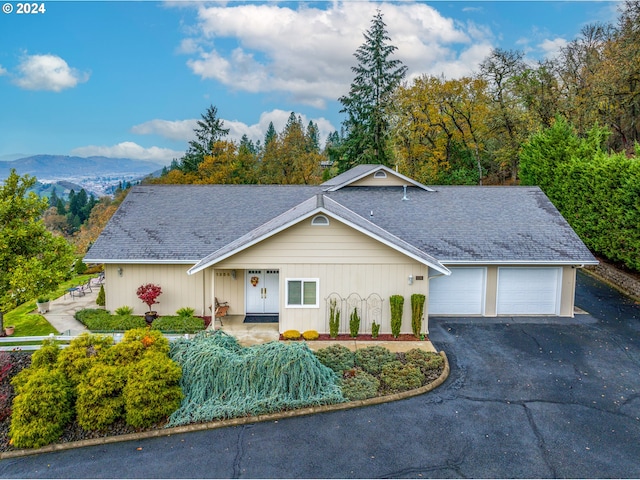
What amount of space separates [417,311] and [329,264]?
10.3ft

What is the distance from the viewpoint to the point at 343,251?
42.2 ft

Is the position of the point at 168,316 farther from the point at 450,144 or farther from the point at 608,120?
the point at 608,120

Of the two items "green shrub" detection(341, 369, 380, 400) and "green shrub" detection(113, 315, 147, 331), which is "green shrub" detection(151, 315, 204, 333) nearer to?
"green shrub" detection(113, 315, 147, 331)

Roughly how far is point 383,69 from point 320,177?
11.5 m

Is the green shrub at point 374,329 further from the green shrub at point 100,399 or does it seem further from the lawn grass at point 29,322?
the lawn grass at point 29,322

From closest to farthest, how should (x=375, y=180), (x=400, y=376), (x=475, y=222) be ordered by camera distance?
(x=400, y=376) < (x=475, y=222) < (x=375, y=180)

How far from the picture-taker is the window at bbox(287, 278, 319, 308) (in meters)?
13.0

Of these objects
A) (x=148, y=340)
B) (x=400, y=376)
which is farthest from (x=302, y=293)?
(x=148, y=340)

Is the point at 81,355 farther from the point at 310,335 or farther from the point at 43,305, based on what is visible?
the point at 43,305

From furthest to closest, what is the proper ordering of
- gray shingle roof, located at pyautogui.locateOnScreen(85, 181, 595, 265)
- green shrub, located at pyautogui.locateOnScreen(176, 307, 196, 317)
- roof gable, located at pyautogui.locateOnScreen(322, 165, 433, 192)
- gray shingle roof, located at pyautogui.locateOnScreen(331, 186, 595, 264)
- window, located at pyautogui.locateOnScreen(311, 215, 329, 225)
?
roof gable, located at pyautogui.locateOnScreen(322, 165, 433, 192) < gray shingle roof, located at pyautogui.locateOnScreen(331, 186, 595, 264) < gray shingle roof, located at pyautogui.locateOnScreen(85, 181, 595, 265) < green shrub, located at pyautogui.locateOnScreen(176, 307, 196, 317) < window, located at pyautogui.locateOnScreen(311, 215, 329, 225)

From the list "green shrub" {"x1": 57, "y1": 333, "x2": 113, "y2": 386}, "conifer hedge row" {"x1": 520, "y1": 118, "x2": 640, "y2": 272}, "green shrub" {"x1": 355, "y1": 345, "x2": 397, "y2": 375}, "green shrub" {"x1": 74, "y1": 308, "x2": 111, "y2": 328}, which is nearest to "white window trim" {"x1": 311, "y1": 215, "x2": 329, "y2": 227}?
"green shrub" {"x1": 355, "y1": 345, "x2": 397, "y2": 375}

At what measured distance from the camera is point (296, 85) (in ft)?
127

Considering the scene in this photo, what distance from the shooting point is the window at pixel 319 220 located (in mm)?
12656

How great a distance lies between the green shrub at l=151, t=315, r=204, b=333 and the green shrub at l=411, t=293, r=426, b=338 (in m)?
6.96
